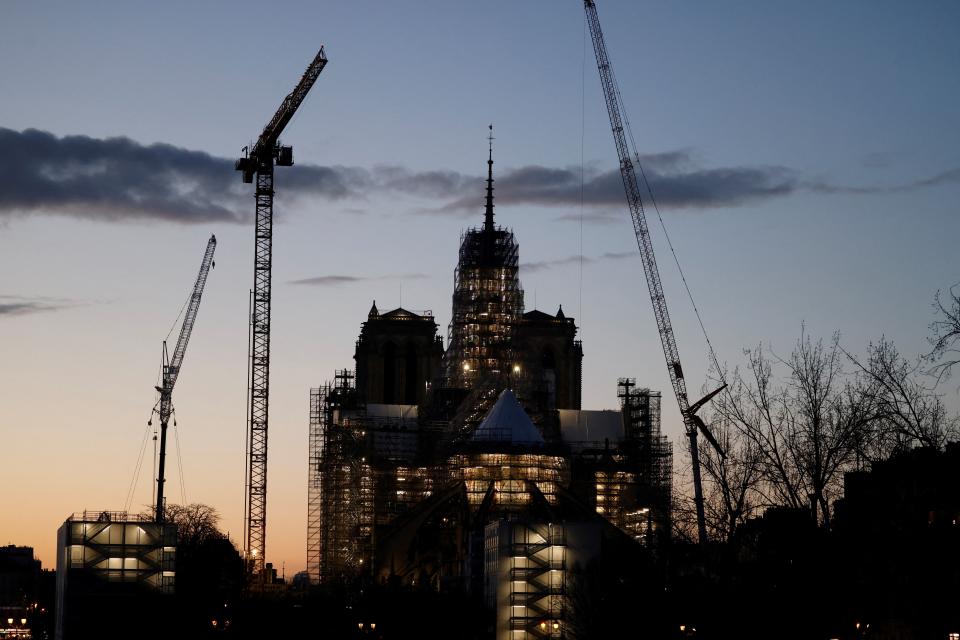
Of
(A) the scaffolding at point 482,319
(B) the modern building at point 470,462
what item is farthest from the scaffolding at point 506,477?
(A) the scaffolding at point 482,319

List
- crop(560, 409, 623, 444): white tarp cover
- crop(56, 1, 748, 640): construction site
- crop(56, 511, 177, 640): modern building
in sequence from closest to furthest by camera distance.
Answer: crop(56, 511, 177, 640): modern building, crop(56, 1, 748, 640): construction site, crop(560, 409, 623, 444): white tarp cover

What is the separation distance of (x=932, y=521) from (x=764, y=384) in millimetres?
16467

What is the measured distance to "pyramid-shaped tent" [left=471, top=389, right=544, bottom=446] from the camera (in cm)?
17000

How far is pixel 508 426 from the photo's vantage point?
559 ft

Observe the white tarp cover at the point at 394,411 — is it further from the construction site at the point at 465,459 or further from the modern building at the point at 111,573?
the modern building at the point at 111,573

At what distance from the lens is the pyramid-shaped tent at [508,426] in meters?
170

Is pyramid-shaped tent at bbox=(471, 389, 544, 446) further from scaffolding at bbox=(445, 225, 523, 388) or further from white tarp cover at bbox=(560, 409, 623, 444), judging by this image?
white tarp cover at bbox=(560, 409, 623, 444)

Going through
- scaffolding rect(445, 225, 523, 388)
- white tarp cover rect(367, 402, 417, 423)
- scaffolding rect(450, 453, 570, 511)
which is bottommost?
scaffolding rect(450, 453, 570, 511)

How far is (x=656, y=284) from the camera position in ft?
529

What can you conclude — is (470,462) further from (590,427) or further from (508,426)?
(590,427)

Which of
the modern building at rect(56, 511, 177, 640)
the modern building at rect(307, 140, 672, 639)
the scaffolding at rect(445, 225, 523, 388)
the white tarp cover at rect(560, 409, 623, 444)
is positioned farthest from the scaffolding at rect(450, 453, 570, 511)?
the modern building at rect(56, 511, 177, 640)

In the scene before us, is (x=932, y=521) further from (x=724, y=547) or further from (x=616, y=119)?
(x=616, y=119)

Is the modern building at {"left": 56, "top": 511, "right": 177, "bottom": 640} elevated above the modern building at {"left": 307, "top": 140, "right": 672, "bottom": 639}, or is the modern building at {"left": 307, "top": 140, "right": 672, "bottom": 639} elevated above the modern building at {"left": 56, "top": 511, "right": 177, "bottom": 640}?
the modern building at {"left": 307, "top": 140, "right": 672, "bottom": 639}

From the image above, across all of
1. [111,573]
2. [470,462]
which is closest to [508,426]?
[470,462]
